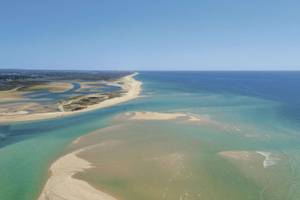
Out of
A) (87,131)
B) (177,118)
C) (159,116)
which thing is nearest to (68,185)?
(87,131)

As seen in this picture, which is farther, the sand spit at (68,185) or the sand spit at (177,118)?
the sand spit at (177,118)

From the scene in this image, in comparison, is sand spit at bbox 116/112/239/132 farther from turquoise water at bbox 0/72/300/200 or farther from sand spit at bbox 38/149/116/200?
sand spit at bbox 38/149/116/200

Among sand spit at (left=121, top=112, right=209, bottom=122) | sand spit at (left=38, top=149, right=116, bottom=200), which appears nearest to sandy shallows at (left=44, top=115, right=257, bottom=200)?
sand spit at (left=38, top=149, right=116, bottom=200)

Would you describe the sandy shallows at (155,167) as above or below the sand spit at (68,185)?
above

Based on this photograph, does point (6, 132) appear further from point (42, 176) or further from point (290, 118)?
point (290, 118)

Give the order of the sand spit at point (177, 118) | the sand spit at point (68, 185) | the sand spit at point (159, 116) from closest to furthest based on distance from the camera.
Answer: the sand spit at point (68, 185), the sand spit at point (177, 118), the sand spit at point (159, 116)

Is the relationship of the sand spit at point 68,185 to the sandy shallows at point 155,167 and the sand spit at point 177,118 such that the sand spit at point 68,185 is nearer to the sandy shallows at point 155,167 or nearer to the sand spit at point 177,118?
the sandy shallows at point 155,167

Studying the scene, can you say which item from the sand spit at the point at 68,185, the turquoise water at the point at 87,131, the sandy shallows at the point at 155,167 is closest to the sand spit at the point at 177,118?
the turquoise water at the point at 87,131

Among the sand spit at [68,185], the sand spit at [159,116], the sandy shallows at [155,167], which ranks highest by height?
the sand spit at [159,116]
